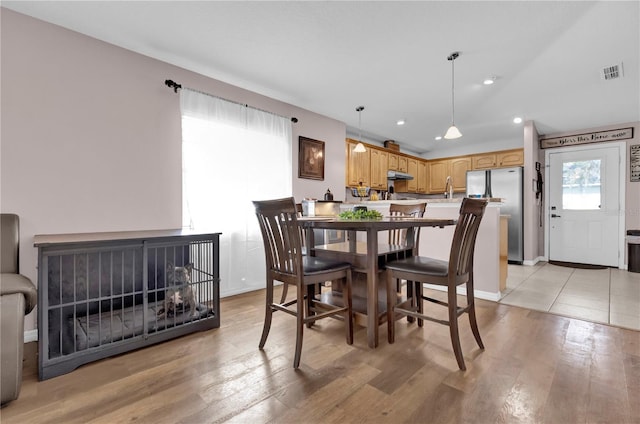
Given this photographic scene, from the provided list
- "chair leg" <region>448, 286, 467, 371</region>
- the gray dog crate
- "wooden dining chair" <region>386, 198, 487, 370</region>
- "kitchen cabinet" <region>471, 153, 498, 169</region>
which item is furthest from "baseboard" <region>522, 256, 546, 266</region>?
the gray dog crate

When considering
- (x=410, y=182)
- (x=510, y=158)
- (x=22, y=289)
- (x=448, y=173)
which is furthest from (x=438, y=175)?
(x=22, y=289)

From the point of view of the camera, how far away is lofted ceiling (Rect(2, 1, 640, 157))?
86.6 inches

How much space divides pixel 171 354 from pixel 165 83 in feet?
8.08

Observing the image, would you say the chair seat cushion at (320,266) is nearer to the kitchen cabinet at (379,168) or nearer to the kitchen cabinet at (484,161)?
the kitchen cabinet at (379,168)

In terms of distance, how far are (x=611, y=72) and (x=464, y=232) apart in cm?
338

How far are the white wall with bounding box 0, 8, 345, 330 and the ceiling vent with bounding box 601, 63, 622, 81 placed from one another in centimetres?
452

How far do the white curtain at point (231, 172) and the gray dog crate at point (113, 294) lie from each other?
0.73 meters

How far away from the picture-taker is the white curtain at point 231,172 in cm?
310

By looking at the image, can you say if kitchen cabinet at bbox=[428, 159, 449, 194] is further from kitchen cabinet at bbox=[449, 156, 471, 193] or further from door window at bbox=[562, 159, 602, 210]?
door window at bbox=[562, 159, 602, 210]

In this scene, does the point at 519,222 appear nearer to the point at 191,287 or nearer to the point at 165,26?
the point at 191,287

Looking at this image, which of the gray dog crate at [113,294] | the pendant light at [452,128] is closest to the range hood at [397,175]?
the pendant light at [452,128]

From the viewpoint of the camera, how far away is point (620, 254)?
16.0 feet

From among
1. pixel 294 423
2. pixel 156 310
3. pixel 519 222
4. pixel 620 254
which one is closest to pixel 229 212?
pixel 156 310

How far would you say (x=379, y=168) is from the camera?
5613mm
